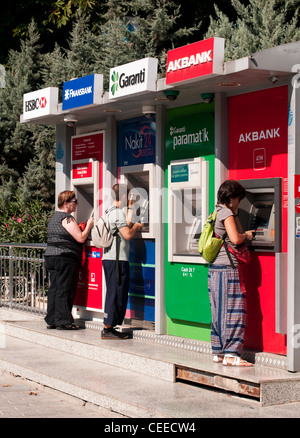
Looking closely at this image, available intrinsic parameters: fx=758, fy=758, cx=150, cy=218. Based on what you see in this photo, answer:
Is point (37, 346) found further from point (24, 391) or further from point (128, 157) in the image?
point (128, 157)

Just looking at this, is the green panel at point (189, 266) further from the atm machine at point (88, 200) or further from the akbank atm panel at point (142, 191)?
the atm machine at point (88, 200)

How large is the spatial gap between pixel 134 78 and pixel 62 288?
2929mm

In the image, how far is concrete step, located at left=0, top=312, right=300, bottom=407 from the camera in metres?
5.98

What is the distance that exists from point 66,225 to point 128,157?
115 cm

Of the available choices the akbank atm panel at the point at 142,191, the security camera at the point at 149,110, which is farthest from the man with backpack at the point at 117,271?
the security camera at the point at 149,110

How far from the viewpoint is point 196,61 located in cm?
672

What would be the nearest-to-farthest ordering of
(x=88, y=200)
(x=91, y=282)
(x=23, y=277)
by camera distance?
1. (x=91, y=282)
2. (x=88, y=200)
3. (x=23, y=277)

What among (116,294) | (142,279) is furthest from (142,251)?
(116,294)

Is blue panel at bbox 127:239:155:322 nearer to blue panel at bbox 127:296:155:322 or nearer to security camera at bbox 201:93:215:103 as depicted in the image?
blue panel at bbox 127:296:155:322

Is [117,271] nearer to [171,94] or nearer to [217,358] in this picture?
[217,358]

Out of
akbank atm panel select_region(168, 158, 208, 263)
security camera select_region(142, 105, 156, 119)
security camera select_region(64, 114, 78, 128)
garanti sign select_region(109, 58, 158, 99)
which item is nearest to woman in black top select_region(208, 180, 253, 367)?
akbank atm panel select_region(168, 158, 208, 263)

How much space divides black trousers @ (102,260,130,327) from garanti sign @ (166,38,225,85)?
2.28 metres

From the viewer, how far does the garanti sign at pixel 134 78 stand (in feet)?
24.5
